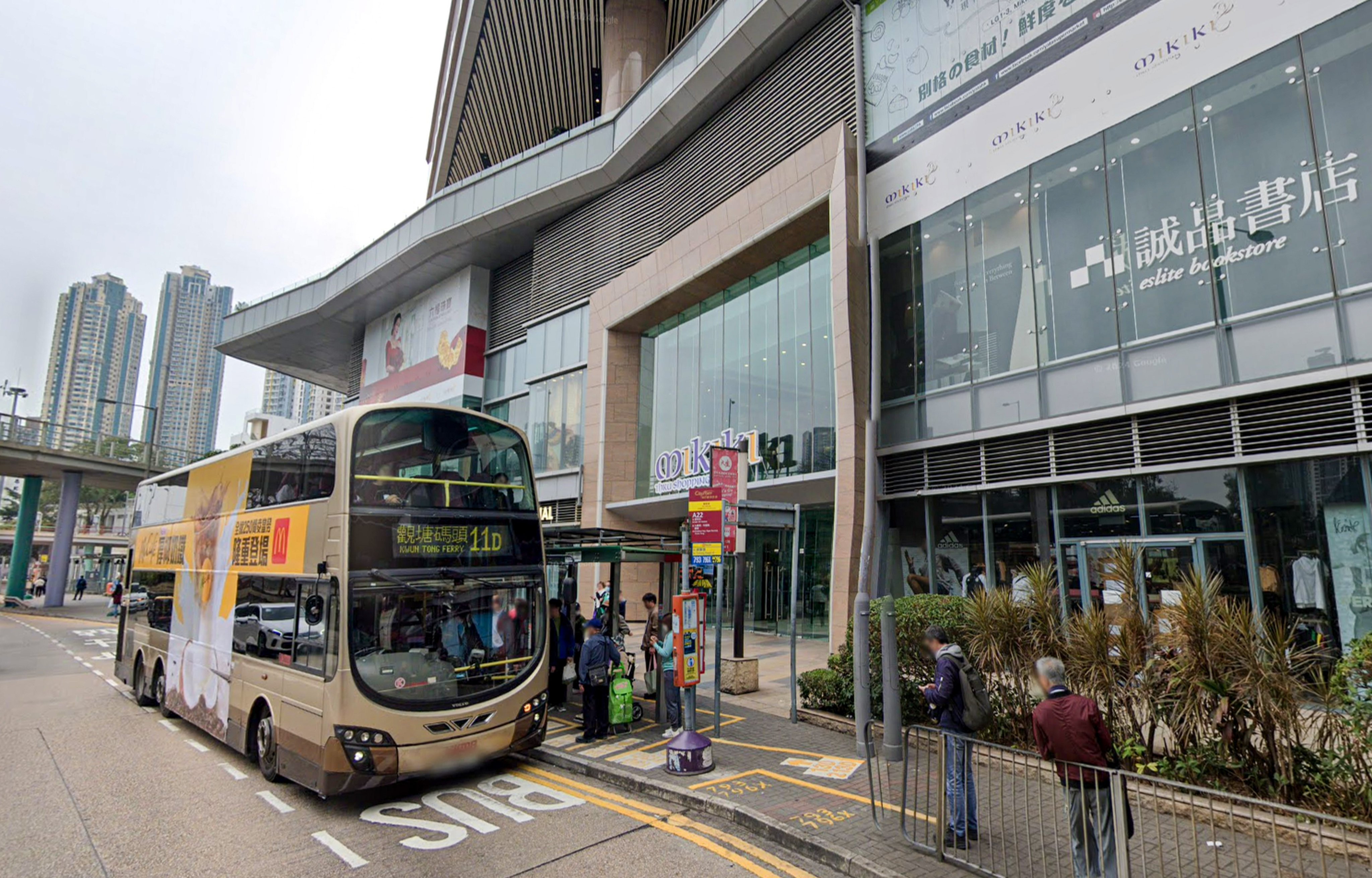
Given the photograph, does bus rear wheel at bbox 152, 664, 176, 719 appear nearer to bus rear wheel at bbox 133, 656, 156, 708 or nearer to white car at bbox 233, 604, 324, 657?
bus rear wheel at bbox 133, 656, 156, 708

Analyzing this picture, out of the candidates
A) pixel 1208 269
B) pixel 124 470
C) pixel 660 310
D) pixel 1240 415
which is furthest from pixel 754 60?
pixel 124 470

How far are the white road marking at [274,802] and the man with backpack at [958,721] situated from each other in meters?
6.18

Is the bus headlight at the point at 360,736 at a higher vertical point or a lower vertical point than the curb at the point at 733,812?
higher

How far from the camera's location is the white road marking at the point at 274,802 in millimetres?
6980

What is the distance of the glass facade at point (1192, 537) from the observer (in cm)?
912

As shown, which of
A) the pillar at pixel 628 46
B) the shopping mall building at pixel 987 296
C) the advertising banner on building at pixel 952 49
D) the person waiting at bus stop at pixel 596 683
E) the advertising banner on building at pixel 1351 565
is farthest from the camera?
the pillar at pixel 628 46

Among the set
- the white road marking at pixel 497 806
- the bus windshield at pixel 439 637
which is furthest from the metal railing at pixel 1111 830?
the bus windshield at pixel 439 637

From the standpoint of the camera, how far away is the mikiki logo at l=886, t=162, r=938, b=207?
14.5 metres

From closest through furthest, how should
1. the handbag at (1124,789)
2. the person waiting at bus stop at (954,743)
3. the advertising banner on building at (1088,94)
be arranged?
1. the handbag at (1124,789)
2. the person waiting at bus stop at (954,743)
3. the advertising banner on building at (1088,94)

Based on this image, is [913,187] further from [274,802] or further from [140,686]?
[140,686]

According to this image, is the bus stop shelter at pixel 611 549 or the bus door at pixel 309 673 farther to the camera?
the bus stop shelter at pixel 611 549

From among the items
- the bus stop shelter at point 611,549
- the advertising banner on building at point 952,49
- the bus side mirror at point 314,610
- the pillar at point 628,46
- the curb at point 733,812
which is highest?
the pillar at point 628,46

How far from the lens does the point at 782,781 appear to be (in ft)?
24.0

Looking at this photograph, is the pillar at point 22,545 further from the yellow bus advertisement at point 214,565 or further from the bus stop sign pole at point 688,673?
the bus stop sign pole at point 688,673
